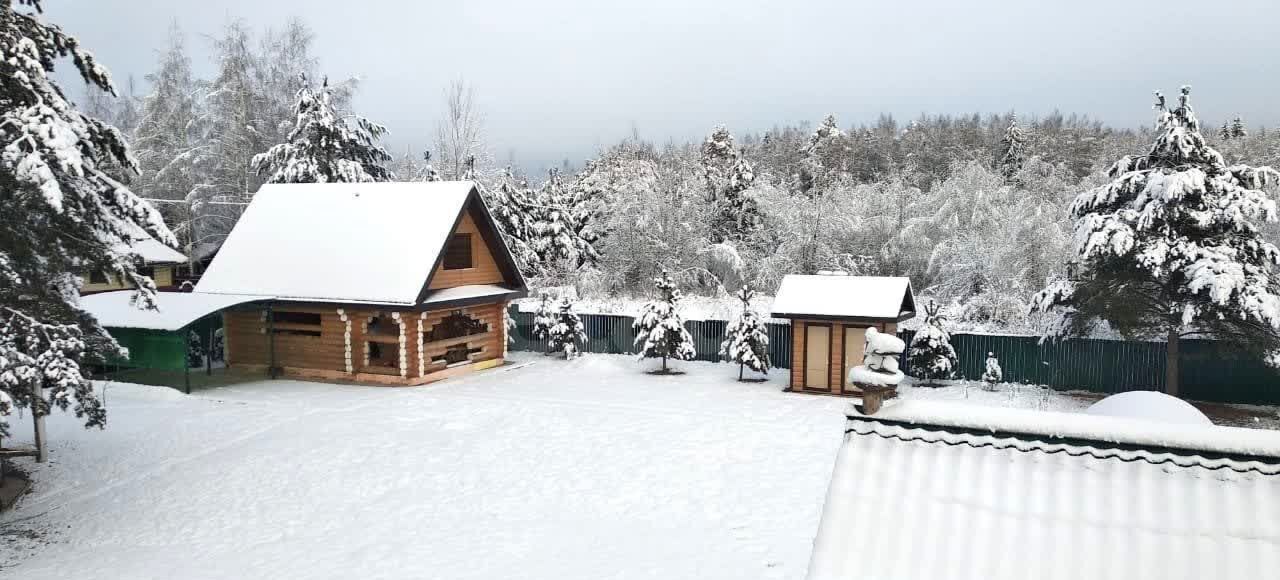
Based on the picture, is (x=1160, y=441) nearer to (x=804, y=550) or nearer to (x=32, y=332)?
(x=804, y=550)

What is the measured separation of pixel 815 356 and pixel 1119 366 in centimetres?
714

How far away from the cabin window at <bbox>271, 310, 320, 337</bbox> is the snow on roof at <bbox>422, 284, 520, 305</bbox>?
3.35m

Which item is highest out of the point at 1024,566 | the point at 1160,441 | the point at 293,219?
the point at 293,219

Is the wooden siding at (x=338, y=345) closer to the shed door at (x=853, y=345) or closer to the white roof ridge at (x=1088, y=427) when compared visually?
the shed door at (x=853, y=345)

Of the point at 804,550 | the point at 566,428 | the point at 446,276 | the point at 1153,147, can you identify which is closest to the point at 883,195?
the point at 1153,147

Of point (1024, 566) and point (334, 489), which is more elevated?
point (1024, 566)

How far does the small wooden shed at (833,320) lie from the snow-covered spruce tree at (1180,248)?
4.05 meters

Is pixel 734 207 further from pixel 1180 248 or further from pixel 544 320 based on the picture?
pixel 1180 248

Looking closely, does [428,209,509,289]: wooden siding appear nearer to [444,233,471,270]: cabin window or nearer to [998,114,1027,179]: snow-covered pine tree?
[444,233,471,270]: cabin window

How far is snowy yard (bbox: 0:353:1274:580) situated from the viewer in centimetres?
966

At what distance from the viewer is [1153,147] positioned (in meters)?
17.4

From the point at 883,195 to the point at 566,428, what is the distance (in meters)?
28.6

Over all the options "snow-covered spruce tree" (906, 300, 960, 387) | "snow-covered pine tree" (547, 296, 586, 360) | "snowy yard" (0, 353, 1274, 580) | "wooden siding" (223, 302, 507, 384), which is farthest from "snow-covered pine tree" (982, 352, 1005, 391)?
"wooden siding" (223, 302, 507, 384)

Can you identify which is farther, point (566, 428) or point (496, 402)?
point (496, 402)
